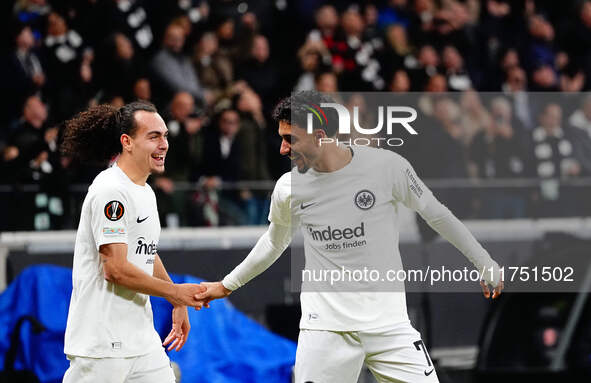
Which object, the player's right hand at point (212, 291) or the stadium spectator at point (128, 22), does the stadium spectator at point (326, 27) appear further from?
the player's right hand at point (212, 291)

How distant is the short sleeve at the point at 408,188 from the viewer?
4484 millimetres

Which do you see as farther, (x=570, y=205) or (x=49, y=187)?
(x=570, y=205)

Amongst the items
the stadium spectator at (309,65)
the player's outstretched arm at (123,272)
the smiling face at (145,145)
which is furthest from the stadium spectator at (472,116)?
the player's outstretched arm at (123,272)

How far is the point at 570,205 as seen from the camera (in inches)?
299

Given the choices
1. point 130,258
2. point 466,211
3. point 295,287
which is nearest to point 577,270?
point 466,211

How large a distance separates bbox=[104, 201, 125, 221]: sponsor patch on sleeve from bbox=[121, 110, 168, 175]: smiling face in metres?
0.27

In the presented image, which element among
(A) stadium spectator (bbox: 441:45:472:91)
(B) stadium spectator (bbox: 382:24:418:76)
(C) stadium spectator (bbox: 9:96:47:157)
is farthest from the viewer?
(A) stadium spectator (bbox: 441:45:472:91)

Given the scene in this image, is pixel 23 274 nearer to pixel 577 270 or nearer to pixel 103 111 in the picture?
pixel 103 111

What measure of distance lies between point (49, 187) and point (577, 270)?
4.07 m

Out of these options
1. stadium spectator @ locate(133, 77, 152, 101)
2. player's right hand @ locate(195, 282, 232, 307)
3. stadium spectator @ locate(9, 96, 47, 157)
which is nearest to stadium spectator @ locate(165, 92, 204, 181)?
stadium spectator @ locate(133, 77, 152, 101)

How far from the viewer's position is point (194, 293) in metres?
4.60

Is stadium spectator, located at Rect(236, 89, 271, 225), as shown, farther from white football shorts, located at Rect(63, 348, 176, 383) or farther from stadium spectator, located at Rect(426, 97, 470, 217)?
white football shorts, located at Rect(63, 348, 176, 383)

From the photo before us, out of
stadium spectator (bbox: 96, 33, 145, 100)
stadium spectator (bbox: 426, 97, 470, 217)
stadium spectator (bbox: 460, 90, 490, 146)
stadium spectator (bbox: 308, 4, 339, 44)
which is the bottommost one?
stadium spectator (bbox: 426, 97, 470, 217)

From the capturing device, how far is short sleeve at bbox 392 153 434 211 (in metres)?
4.48
